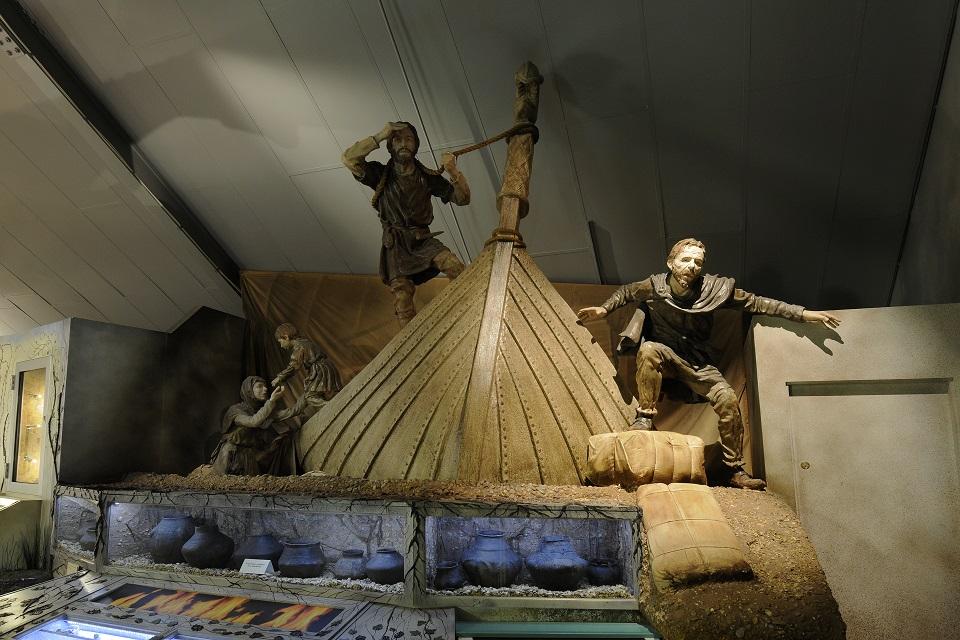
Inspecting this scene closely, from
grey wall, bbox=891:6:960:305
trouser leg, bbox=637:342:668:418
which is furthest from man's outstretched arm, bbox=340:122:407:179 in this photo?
grey wall, bbox=891:6:960:305

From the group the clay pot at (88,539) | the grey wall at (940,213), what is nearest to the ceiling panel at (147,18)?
the clay pot at (88,539)

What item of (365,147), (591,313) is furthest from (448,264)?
(591,313)

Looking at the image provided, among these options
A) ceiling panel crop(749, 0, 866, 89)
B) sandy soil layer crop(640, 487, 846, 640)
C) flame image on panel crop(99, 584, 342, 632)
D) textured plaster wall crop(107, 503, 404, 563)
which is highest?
ceiling panel crop(749, 0, 866, 89)

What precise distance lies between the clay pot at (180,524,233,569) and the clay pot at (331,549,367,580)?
1.82 feet

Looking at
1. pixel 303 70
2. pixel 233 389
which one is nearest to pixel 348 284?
pixel 233 389

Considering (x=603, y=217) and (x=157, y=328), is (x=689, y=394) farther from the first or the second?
(x=157, y=328)

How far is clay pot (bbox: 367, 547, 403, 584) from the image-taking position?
7.85ft

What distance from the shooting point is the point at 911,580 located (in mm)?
2469

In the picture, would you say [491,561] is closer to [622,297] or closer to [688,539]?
[688,539]

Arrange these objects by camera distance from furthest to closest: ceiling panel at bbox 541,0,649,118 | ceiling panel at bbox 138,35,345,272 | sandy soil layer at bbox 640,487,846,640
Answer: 1. ceiling panel at bbox 138,35,345,272
2. ceiling panel at bbox 541,0,649,118
3. sandy soil layer at bbox 640,487,846,640

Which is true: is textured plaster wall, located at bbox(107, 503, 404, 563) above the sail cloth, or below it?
below

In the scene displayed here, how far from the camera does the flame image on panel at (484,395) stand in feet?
8.90

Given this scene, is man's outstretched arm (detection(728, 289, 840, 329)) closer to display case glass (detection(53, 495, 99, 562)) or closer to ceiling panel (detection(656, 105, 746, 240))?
ceiling panel (detection(656, 105, 746, 240))

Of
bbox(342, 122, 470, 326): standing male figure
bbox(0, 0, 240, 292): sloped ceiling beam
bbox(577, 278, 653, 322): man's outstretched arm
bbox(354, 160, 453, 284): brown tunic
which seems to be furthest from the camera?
bbox(0, 0, 240, 292): sloped ceiling beam
